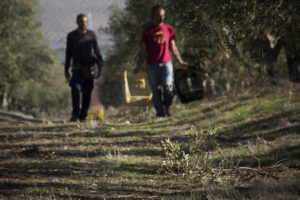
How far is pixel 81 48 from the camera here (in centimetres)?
864

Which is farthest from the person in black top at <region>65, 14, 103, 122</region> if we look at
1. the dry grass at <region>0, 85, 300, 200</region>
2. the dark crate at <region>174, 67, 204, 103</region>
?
the dark crate at <region>174, 67, 204, 103</region>

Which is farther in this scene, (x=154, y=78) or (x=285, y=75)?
(x=285, y=75)

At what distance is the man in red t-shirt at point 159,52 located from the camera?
8.00 metres

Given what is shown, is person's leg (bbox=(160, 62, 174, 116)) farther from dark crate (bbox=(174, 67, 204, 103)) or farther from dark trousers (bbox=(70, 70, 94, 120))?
dark trousers (bbox=(70, 70, 94, 120))

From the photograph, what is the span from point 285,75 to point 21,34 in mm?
17736

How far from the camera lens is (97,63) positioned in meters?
8.95

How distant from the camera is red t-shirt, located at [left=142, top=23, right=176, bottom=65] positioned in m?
8.01

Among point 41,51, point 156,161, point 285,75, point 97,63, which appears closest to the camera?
point 156,161

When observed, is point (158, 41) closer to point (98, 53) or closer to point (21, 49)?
point (98, 53)

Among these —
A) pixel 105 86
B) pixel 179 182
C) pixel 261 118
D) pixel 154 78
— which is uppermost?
pixel 105 86

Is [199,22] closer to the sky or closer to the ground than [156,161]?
closer to the sky

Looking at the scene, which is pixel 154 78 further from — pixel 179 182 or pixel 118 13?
pixel 118 13

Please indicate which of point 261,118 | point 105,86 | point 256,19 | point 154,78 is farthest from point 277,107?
point 105,86

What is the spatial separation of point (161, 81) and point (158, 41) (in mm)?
901
